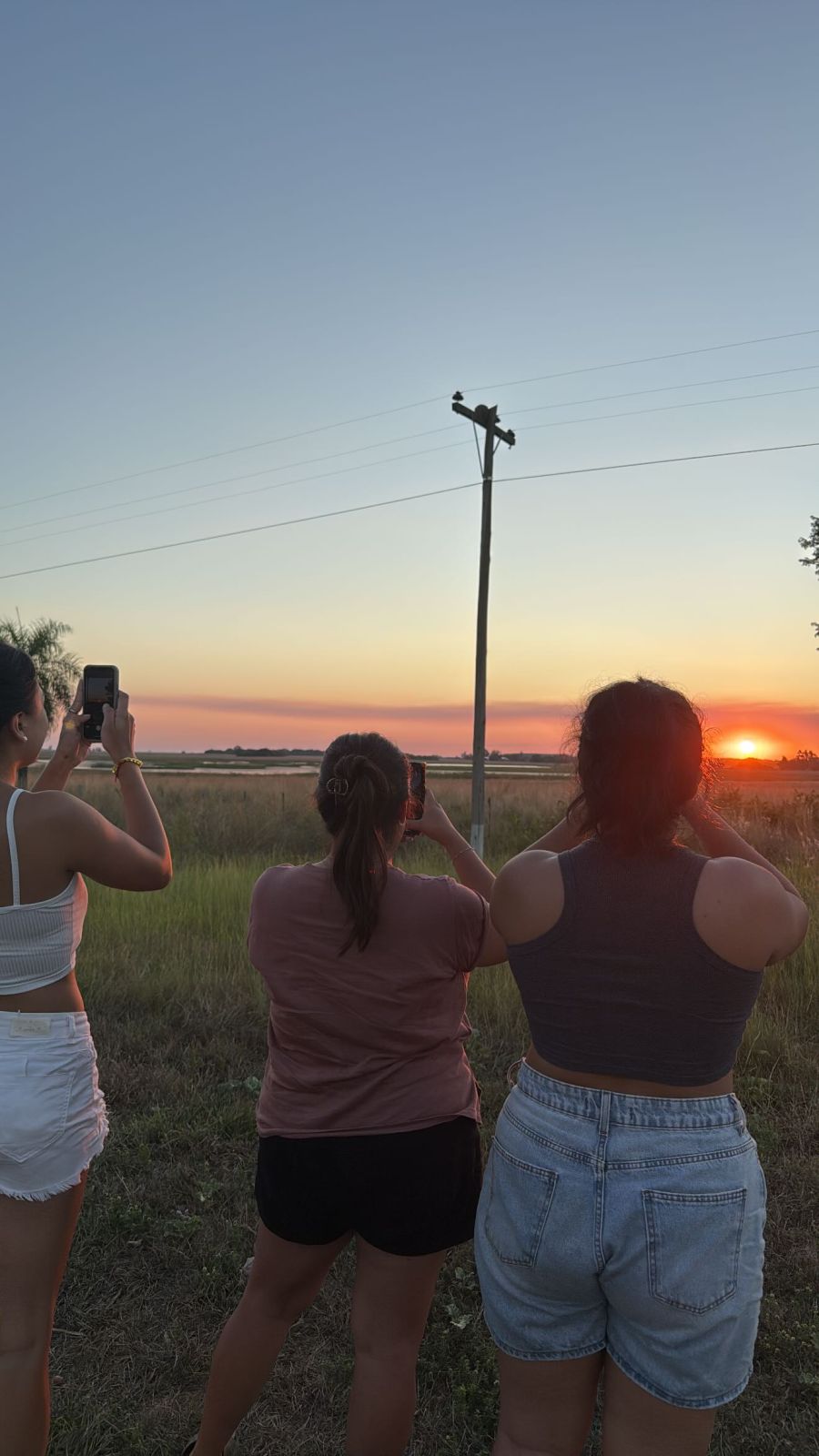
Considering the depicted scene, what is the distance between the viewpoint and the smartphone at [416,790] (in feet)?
7.71

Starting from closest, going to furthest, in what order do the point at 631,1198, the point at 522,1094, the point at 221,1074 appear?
the point at 631,1198
the point at 522,1094
the point at 221,1074

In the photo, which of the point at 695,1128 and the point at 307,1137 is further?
the point at 307,1137

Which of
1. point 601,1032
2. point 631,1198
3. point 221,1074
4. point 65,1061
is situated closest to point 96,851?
point 65,1061

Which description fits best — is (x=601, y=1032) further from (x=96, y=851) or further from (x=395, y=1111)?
(x=96, y=851)

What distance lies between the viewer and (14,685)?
7.64 ft

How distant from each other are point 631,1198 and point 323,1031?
777 mm

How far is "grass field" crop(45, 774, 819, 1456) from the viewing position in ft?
9.86

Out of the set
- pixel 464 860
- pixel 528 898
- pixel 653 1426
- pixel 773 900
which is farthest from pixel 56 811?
pixel 653 1426

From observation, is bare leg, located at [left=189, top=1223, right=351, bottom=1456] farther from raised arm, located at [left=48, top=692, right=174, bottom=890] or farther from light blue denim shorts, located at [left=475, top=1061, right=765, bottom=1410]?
raised arm, located at [left=48, top=692, right=174, bottom=890]

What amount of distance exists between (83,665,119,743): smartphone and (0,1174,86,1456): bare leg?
1.13 m

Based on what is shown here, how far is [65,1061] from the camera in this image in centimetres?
228

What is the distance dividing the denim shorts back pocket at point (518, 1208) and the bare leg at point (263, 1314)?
58cm

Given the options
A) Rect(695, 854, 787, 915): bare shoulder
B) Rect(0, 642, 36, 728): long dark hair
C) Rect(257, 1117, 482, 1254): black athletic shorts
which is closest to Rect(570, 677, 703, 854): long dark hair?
Rect(695, 854, 787, 915): bare shoulder

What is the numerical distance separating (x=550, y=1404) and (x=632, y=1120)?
1.87 ft
